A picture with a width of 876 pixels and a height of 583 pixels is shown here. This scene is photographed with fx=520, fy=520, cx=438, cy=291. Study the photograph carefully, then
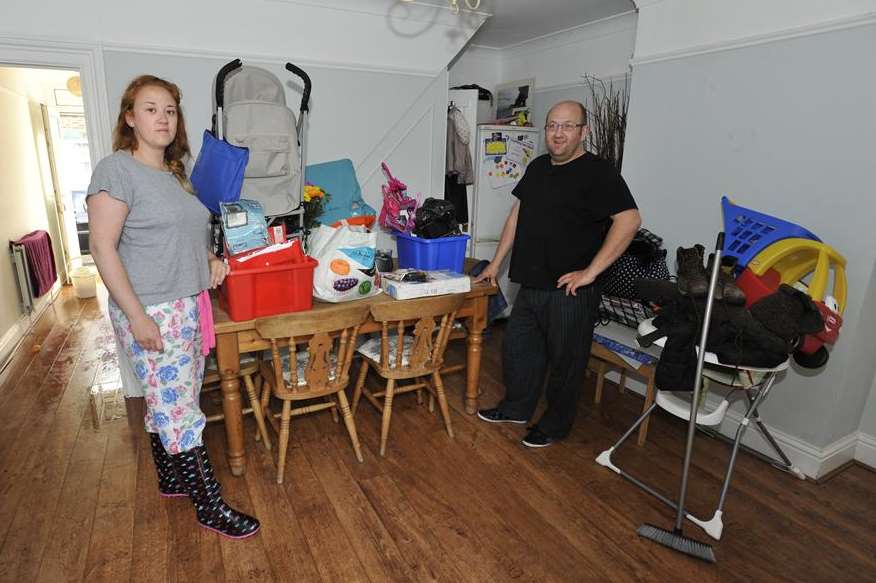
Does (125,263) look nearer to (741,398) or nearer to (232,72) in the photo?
(232,72)

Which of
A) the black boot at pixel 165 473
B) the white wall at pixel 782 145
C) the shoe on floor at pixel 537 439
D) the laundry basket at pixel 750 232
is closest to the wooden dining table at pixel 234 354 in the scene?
the black boot at pixel 165 473

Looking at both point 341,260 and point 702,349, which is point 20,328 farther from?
point 702,349

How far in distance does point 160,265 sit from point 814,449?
2.82 meters

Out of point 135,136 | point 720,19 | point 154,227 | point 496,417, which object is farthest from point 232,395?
point 720,19

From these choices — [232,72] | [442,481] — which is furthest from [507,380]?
[232,72]

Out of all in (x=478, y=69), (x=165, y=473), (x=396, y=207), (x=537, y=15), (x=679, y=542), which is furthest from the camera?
(x=478, y=69)

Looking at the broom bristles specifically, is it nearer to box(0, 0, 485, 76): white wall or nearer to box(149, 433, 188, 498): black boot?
box(149, 433, 188, 498): black boot

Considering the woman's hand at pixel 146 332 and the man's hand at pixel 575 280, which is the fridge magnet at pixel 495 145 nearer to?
the man's hand at pixel 575 280

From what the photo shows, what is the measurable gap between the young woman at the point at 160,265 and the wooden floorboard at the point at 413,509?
244 mm

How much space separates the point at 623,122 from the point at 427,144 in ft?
4.37

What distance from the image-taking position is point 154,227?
1.63 meters

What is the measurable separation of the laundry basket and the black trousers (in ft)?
2.07

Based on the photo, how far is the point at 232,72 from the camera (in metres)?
2.37

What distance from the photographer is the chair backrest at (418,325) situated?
225 cm
